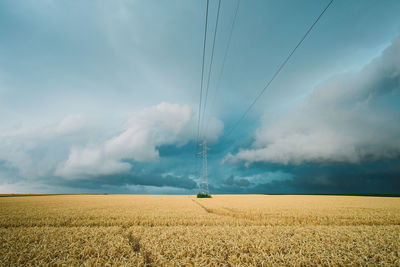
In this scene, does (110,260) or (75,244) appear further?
(75,244)

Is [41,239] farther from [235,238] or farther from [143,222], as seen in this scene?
[235,238]

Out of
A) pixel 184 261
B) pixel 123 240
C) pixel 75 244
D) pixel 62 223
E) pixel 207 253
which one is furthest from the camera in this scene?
pixel 62 223

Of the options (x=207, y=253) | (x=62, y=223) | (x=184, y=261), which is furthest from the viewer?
(x=62, y=223)

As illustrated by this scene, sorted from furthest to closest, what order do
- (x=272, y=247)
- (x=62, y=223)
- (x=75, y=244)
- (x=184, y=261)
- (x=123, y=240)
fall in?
(x=62, y=223), (x=123, y=240), (x=75, y=244), (x=272, y=247), (x=184, y=261)

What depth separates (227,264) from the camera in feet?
12.8

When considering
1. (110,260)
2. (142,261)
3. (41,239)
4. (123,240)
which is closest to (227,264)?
(142,261)

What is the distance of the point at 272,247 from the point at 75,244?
558cm

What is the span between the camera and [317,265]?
390 centimetres

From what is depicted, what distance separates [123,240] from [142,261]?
195cm

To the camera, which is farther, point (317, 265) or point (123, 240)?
point (123, 240)

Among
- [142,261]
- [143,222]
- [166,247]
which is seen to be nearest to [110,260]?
[142,261]

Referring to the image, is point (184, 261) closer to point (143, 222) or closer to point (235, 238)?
point (235, 238)

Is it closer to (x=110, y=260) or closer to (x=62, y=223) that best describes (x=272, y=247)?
(x=110, y=260)

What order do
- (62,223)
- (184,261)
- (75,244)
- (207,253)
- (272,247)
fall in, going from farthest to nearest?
(62,223) → (75,244) → (272,247) → (207,253) → (184,261)
